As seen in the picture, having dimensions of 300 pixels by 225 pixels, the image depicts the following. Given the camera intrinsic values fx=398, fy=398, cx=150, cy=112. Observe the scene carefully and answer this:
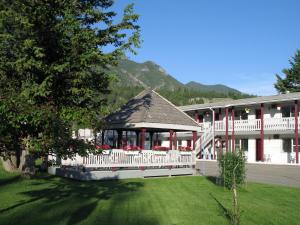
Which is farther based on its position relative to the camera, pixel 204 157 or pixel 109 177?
pixel 204 157

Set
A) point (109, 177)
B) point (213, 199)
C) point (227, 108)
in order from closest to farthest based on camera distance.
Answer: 1. point (213, 199)
2. point (109, 177)
3. point (227, 108)

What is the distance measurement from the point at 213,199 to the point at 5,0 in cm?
1031

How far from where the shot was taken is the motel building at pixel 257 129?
117ft

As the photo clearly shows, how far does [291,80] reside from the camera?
72750mm

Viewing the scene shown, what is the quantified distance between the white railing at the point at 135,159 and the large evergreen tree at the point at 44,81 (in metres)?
7.04

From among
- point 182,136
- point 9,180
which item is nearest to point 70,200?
point 9,180

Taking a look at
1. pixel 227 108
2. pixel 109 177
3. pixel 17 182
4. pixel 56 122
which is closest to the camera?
pixel 56 122

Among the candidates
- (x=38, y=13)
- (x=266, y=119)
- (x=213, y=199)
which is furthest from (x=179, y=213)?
(x=266, y=119)

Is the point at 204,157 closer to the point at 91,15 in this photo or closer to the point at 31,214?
the point at 91,15

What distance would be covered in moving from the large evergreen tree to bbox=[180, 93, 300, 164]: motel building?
23.5 meters

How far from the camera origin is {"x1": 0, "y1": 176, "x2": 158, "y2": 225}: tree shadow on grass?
407 inches

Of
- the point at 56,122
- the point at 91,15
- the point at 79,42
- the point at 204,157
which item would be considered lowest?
the point at 204,157

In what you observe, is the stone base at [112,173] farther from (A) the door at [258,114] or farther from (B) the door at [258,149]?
(A) the door at [258,114]

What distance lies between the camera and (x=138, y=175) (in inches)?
844
